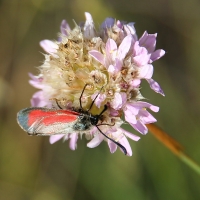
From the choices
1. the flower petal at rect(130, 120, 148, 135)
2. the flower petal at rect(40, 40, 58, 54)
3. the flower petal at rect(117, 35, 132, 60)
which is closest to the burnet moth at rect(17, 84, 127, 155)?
the flower petal at rect(130, 120, 148, 135)

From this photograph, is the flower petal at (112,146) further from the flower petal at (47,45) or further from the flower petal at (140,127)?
the flower petal at (47,45)

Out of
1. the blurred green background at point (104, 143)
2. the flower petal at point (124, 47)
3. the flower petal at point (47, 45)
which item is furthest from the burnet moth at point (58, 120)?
the blurred green background at point (104, 143)

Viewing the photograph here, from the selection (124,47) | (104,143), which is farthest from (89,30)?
(104,143)

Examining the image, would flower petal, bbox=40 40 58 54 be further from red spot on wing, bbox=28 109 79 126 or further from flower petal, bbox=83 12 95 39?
red spot on wing, bbox=28 109 79 126

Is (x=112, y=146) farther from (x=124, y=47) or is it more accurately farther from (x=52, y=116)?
(x=124, y=47)

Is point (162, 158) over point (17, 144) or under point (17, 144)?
over

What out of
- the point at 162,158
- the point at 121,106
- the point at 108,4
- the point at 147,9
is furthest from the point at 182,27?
the point at 121,106

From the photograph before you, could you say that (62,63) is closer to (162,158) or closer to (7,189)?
(162,158)

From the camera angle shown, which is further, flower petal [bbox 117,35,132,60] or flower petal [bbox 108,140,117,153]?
flower petal [bbox 108,140,117,153]
